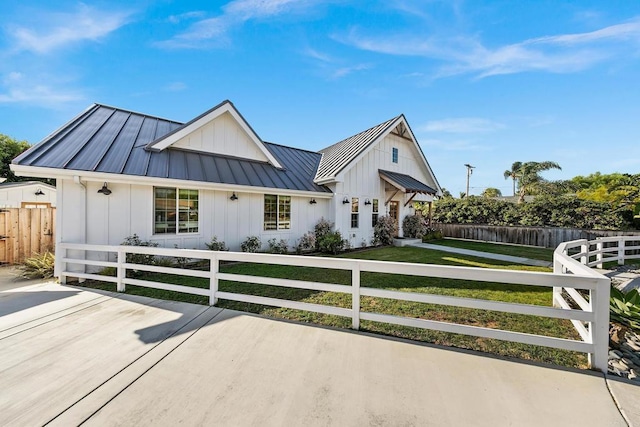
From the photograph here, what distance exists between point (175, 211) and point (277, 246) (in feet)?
12.9

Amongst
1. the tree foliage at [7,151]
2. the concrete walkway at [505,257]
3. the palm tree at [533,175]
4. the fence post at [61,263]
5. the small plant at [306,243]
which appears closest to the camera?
the fence post at [61,263]

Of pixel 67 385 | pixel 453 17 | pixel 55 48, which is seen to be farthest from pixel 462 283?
pixel 55 48

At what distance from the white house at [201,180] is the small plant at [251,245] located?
0.25 m

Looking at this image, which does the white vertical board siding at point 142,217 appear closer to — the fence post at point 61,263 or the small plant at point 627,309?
the fence post at point 61,263

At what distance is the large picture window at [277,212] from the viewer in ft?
34.3

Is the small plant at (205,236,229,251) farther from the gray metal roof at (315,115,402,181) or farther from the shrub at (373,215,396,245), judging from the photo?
the shrub at (373,215,396,245)

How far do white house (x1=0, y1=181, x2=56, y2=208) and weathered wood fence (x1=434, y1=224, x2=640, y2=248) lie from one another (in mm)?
25906

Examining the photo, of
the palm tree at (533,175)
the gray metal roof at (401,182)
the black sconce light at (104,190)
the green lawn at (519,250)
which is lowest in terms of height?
the green lawn at (519,250)

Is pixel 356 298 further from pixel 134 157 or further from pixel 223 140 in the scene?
pixel 223 140

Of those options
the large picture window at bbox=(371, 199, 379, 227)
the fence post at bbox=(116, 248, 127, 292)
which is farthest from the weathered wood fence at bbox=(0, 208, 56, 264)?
the large picture window at bbox=(371, 199, 379, 227)

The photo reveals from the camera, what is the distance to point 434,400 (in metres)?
2.38

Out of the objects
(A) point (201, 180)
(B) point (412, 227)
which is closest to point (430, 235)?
(B) point (412, 227)

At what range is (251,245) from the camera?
9.59 m

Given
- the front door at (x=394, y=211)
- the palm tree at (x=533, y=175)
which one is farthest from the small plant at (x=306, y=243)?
the palm tree at (x=533, y=175)
